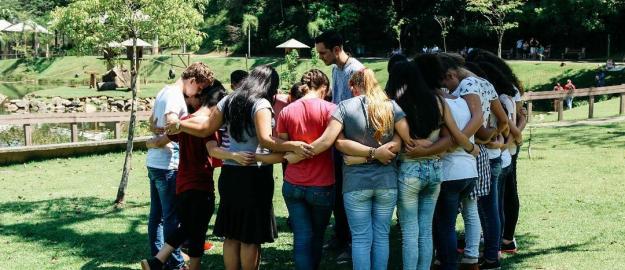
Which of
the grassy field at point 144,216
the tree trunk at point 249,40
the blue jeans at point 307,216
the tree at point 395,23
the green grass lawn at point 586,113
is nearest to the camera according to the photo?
the blue jeans at point 307,216

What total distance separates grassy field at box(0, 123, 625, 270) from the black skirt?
1070 millimetres

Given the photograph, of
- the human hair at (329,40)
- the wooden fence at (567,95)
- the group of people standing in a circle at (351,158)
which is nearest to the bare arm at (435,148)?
the group of people standing in a circle at (351,158)

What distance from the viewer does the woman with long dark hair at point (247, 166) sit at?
14.7 feet

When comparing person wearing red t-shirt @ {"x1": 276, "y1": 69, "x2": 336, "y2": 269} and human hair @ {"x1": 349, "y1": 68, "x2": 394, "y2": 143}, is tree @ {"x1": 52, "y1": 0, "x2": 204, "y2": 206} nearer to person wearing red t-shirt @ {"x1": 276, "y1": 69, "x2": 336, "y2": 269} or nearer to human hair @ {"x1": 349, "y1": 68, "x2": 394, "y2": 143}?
person wearing red t-shirt @ {"x1": 276, "y1": 69, "x2": 336, "y2": 269}

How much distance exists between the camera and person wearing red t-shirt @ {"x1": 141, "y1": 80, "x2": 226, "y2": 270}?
16.0 ft

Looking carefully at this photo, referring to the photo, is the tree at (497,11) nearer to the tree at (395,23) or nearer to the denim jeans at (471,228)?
the tree at (395,23)

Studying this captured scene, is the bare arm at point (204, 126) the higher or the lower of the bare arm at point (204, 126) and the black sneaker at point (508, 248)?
the higher

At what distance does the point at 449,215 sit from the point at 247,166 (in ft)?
4.75

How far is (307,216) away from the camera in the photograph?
4574mm

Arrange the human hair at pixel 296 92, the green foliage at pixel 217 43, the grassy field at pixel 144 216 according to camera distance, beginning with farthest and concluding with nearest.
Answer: the green foliage at pixel 217 43
the grassy field at pixel 144 216
the human hair at pixel 296 92

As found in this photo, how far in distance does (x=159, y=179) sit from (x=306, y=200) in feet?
4.50

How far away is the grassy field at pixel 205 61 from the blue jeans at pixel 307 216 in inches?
894

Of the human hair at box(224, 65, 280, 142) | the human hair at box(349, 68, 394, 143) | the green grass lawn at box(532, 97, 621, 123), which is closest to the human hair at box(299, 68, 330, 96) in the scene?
the human hair at box(224, 65, 280, 142)

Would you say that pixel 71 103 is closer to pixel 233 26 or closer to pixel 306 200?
pixel 233 26
